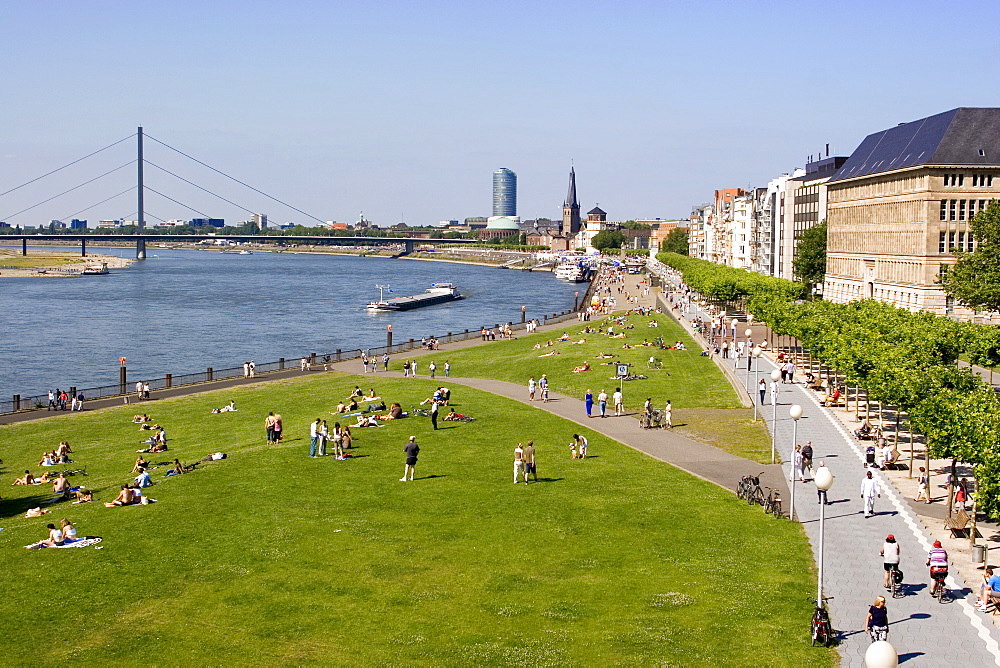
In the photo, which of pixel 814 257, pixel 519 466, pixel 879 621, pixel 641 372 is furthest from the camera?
pixel 814 257

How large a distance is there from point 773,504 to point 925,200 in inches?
2289

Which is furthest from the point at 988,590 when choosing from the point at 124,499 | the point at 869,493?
the point at 124,499

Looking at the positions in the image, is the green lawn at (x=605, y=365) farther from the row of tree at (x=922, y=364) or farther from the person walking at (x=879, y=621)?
the person walking at (x=879, y=621)

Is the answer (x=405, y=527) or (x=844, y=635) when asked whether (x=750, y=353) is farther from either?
(x=844, y=635)

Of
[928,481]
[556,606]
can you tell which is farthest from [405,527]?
[928,481]

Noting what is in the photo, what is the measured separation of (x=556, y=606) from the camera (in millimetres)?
19344

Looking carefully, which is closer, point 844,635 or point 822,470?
point 844,635

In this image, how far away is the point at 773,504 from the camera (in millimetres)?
25531

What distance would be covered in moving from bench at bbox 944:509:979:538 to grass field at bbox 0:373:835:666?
3.58m

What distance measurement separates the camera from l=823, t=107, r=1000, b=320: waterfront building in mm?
75562

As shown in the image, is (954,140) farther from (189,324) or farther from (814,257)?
(189,324)

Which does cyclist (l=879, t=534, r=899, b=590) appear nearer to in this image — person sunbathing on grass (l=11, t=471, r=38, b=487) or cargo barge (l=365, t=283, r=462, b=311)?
person sunbathing on grass (l=11, t=471, r=38, b=487)

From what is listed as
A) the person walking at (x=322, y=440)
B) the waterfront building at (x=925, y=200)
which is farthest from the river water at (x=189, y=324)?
the waterfront building at (x=925, y=200)

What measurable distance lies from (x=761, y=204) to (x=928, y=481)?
131109 mm
